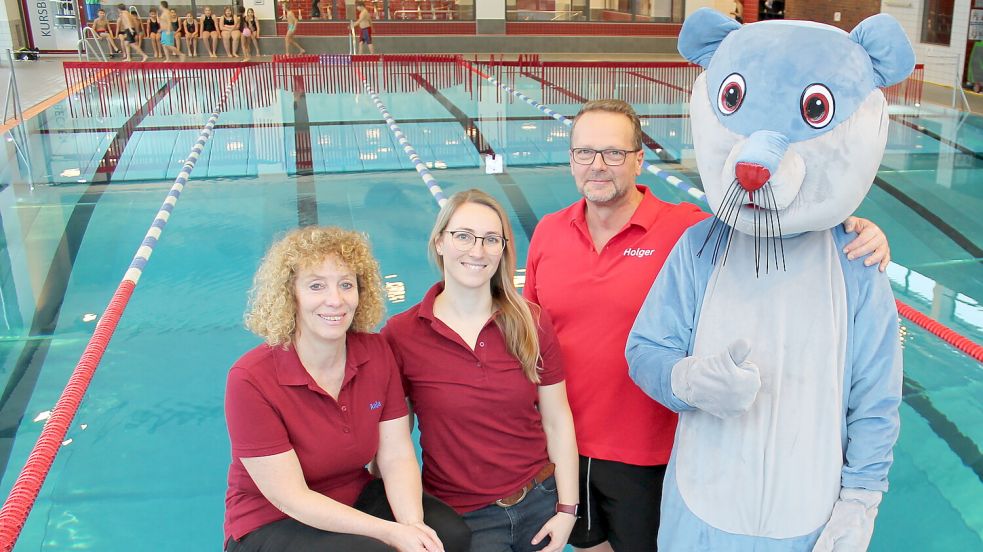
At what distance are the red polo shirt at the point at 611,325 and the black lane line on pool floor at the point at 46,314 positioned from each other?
9.45 feet

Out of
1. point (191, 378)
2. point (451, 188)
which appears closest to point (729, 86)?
point (191, 378)

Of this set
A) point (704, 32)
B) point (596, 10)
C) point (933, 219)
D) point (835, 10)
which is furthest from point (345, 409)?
point (596, 10)

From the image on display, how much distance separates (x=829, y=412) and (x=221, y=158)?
8837 millimetres

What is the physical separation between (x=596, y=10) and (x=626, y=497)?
2441 centimetres

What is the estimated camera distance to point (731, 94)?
1842 mm

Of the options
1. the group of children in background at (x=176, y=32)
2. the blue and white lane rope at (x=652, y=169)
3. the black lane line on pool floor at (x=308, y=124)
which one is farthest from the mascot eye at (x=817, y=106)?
the group of children in background at (x=176, y=32)

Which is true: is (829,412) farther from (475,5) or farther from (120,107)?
(475,5)

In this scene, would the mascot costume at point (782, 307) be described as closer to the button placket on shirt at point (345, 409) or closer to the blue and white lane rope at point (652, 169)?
the button placket on shirt at point (345, 409)

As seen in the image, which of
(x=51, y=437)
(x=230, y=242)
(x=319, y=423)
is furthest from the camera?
(x=230, y=242)

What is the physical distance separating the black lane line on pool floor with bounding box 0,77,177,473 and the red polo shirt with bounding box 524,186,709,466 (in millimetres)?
2879

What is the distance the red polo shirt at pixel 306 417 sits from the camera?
78.3 inches

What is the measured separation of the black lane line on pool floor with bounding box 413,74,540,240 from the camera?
7409 mm

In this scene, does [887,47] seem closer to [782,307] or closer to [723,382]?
[782,307]

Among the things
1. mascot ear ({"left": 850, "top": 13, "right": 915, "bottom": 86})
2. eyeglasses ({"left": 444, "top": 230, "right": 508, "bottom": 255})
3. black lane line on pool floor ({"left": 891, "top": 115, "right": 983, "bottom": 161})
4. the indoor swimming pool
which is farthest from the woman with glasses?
black lane line on pool floor ({"left": 891, "top": 115, "right": 983, "bottom": 161})
